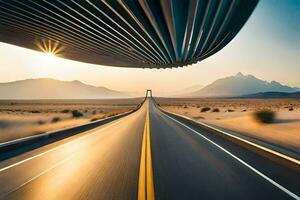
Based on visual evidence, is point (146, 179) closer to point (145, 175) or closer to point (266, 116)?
point (145, 175)

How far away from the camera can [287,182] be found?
17.6 feet

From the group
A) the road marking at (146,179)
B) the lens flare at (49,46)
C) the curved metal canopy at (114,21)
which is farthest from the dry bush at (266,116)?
the lens flare at (49,46)

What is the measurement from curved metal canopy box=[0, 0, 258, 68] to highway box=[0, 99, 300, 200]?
1134 centimetres

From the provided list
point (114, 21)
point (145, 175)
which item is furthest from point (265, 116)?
point (145, 175)

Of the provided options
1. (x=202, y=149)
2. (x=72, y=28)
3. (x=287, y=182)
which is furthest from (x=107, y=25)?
(x=287, y=182)

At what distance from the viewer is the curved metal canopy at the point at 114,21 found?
59.0 ft

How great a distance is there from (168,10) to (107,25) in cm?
653

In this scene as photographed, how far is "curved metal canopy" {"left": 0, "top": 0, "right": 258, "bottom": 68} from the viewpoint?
18.0 m

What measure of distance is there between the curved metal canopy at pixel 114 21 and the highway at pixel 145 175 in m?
11.3

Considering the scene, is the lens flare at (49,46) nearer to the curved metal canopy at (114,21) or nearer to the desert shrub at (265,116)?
the curved metal canopy at (114,21)

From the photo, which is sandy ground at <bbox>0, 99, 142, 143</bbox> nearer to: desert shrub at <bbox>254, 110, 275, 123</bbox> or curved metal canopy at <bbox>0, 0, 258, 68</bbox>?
curved metal canopy at <bbox>0, 0, 258, 68</bbox>

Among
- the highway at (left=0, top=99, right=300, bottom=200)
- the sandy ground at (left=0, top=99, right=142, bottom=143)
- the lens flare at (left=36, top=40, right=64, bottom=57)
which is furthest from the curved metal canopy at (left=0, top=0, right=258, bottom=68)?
the highway at (left=0, top=99, right=300, bottom=200)

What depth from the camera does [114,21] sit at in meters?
21.0

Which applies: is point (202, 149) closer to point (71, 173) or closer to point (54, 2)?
point (71, 173)
